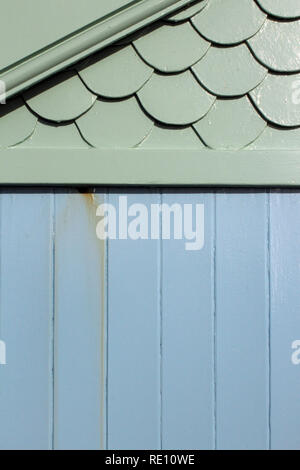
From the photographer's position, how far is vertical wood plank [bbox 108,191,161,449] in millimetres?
1273

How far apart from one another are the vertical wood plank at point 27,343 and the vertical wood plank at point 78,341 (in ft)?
0.08

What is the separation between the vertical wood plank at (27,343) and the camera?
127 centimetres

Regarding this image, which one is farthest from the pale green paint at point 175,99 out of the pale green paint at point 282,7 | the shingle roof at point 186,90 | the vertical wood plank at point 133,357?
the vertical wood plank at point 133,357

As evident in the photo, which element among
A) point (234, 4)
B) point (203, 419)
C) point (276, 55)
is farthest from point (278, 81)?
point (203, 419)

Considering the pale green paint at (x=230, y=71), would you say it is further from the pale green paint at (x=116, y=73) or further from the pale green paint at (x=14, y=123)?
the pale green paint at (x=14, y=123)

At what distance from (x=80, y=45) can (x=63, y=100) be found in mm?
130

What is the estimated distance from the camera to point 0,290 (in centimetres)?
128

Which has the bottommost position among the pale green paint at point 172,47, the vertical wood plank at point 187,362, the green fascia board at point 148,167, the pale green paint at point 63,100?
the vertical wood plank at point 187,362

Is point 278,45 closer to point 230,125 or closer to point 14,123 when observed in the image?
point 230,125

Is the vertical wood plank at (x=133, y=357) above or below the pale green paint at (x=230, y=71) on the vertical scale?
below

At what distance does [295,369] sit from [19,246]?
0.70 m

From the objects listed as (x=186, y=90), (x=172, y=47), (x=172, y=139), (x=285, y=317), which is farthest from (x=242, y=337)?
(x=172, y=47)

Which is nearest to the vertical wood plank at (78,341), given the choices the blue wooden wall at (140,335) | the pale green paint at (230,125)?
the blue wooden wall at (140,335)
